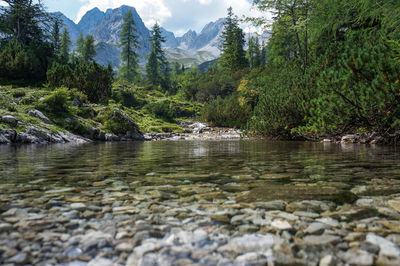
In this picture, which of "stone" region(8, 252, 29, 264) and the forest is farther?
the forest

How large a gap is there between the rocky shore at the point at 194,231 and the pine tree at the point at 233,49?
53.8 metres

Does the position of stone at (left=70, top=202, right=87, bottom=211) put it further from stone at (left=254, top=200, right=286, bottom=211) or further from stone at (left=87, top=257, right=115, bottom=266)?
stone at (left=254, top=200, right=286, bottom=211)

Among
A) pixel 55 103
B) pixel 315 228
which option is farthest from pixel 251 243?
pixel 55 103

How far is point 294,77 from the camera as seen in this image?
1308cm

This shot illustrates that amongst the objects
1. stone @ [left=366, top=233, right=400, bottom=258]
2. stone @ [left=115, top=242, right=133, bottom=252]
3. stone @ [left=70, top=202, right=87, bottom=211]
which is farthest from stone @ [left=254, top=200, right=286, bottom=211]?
stone @ [left=70, top=202, right=87, bottom=211]

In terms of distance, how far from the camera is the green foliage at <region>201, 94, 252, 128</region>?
100 ft

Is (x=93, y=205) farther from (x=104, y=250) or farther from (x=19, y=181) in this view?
(x=19, y=181)

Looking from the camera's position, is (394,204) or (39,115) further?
(39,115)

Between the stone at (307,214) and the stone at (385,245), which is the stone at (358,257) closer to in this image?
the stone at (385,245)

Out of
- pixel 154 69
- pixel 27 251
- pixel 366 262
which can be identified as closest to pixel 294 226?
pixel 366 262

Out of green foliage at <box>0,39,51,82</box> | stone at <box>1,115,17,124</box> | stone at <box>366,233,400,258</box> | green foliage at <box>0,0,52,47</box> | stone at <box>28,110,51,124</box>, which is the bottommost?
stone at <box>366,233,400,258</box>

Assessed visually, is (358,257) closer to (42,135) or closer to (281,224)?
(281,224)

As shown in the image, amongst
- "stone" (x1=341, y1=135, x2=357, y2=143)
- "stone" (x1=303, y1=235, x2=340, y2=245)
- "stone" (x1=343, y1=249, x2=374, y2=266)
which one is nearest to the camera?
"stone" (x1=343, y1=249, x2=374, y2=266)

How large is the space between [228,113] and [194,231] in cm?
3084
